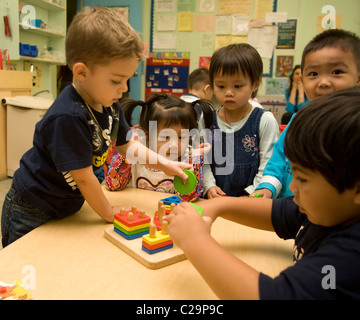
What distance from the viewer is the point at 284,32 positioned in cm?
350

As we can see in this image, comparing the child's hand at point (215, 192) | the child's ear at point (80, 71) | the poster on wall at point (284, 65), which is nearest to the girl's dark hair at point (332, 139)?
the child's ear at point (80, 71)

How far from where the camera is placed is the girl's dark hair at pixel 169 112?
4.39ft

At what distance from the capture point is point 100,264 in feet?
2.14

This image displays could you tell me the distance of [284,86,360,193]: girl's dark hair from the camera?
44 centimetres

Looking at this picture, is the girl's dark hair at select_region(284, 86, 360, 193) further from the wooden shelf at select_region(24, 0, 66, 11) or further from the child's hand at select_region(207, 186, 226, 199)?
the wooden shelf at select_region(24, 0, 66, 11)

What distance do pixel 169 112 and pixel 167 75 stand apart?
8.71 feet

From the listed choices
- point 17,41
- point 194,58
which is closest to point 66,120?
point 17,41

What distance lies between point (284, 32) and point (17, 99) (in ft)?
9.00

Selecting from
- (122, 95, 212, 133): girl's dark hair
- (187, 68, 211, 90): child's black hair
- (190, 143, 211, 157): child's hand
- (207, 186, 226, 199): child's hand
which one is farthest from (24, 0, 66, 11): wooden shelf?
(207, 186, 226, 199): child's hand

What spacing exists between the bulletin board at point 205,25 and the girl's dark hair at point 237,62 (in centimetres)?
238

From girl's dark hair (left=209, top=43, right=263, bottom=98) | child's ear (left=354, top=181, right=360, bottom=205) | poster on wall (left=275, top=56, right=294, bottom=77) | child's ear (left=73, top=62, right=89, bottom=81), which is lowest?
child's ear (left=354, top=181, right=360, bottom=205)

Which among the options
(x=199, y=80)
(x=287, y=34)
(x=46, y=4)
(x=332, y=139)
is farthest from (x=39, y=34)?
(x=332, y=139)

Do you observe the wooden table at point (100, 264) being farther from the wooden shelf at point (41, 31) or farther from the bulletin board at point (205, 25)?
the bulletin board at point (205, 25)

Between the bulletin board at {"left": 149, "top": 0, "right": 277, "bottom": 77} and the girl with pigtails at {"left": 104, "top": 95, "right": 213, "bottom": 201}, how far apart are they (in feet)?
8.21
